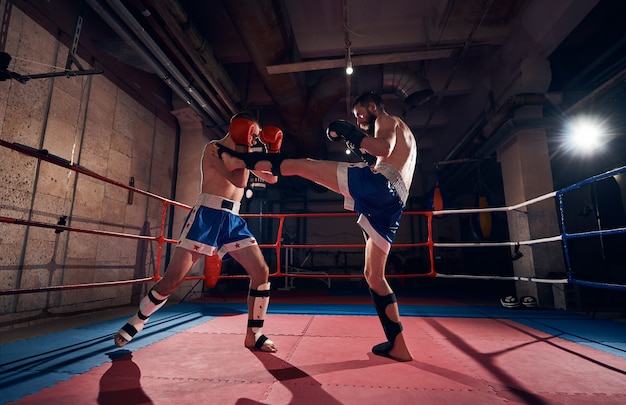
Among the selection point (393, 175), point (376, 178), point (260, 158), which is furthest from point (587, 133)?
point (260, 158)

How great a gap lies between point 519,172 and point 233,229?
502cm

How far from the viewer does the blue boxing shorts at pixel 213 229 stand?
2.09 m

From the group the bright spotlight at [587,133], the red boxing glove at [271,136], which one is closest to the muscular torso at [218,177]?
the red boxing glove at [271,136]

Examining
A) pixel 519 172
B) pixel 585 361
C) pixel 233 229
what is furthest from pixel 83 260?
pixel 519 172

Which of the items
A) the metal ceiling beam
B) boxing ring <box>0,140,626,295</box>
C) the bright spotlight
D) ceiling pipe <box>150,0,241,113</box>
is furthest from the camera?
the bright spotlight

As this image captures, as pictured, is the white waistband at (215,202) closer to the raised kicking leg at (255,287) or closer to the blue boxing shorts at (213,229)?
the blue boxing shorts at (213,229)

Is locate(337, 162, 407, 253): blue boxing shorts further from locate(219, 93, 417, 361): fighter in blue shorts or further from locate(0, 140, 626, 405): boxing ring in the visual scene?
locate(0, 140, 626, 405): boxing ring

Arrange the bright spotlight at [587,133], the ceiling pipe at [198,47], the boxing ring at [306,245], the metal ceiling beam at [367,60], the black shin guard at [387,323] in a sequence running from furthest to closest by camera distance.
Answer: the bright spotlight at [587,133] → the metal ceiling beam at [367,60] → the ceiling pipe at [198,47] → the boxing ring at [306,245] → the black shin guard at [387,323]

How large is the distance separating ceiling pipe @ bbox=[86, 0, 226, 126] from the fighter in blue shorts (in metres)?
2.58

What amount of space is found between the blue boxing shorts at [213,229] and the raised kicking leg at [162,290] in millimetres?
81

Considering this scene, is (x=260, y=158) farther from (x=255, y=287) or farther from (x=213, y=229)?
(x=255, y=287)

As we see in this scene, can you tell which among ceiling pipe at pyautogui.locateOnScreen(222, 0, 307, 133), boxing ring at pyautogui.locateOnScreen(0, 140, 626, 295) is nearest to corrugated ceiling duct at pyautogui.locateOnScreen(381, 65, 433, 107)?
ceiling pipe at pyautogui.locateOnScreen(222, 0, 307, 133)

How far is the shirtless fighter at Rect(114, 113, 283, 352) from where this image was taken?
81.4 inches

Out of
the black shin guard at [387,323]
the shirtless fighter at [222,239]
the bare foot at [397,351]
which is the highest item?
the shirtless fighter at [222,239]
